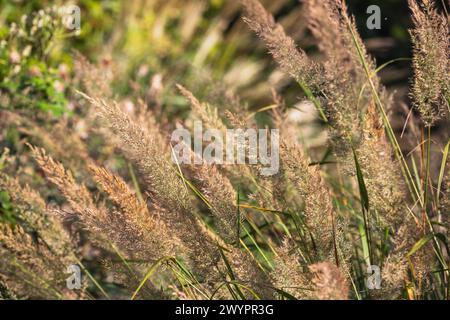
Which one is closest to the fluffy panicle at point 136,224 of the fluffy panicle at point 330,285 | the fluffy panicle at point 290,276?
the fluffy panicle at point 290,276

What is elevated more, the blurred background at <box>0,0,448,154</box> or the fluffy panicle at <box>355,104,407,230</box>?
the blurred background at <box>0,0,448,154</box>

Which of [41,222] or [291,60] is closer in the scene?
[291,60]

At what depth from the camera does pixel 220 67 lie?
16.5 feet

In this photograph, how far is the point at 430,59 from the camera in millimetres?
1725

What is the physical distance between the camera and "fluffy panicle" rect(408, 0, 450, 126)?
1.72 m

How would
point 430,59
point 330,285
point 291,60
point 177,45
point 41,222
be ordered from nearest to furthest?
point 330,285
point 430,59
point 291,60
point 41,222
point 177,45

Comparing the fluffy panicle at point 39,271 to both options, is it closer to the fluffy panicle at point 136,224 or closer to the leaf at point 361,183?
the fluffy panicle at point 136,224

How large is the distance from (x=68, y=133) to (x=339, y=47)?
1.06 meters

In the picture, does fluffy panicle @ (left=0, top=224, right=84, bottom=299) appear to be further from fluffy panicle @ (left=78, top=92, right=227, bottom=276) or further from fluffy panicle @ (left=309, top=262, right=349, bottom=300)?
fluffy panicle @ (left=309, top=262, right=349, bottom=300)

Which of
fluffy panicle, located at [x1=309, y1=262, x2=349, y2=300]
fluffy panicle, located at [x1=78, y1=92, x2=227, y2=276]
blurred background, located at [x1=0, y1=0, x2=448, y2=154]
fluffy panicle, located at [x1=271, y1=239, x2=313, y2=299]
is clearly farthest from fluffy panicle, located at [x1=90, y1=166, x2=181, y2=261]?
blurred background, located at [x1=0, y1=0, x2=448, y2=154]

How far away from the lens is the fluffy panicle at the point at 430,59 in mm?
1722

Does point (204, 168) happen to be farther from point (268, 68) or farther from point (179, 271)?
point (268, 68)

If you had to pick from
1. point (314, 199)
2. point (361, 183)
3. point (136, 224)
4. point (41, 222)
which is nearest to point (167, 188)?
point (136, 224)

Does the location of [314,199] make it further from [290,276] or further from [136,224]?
[136,224]
